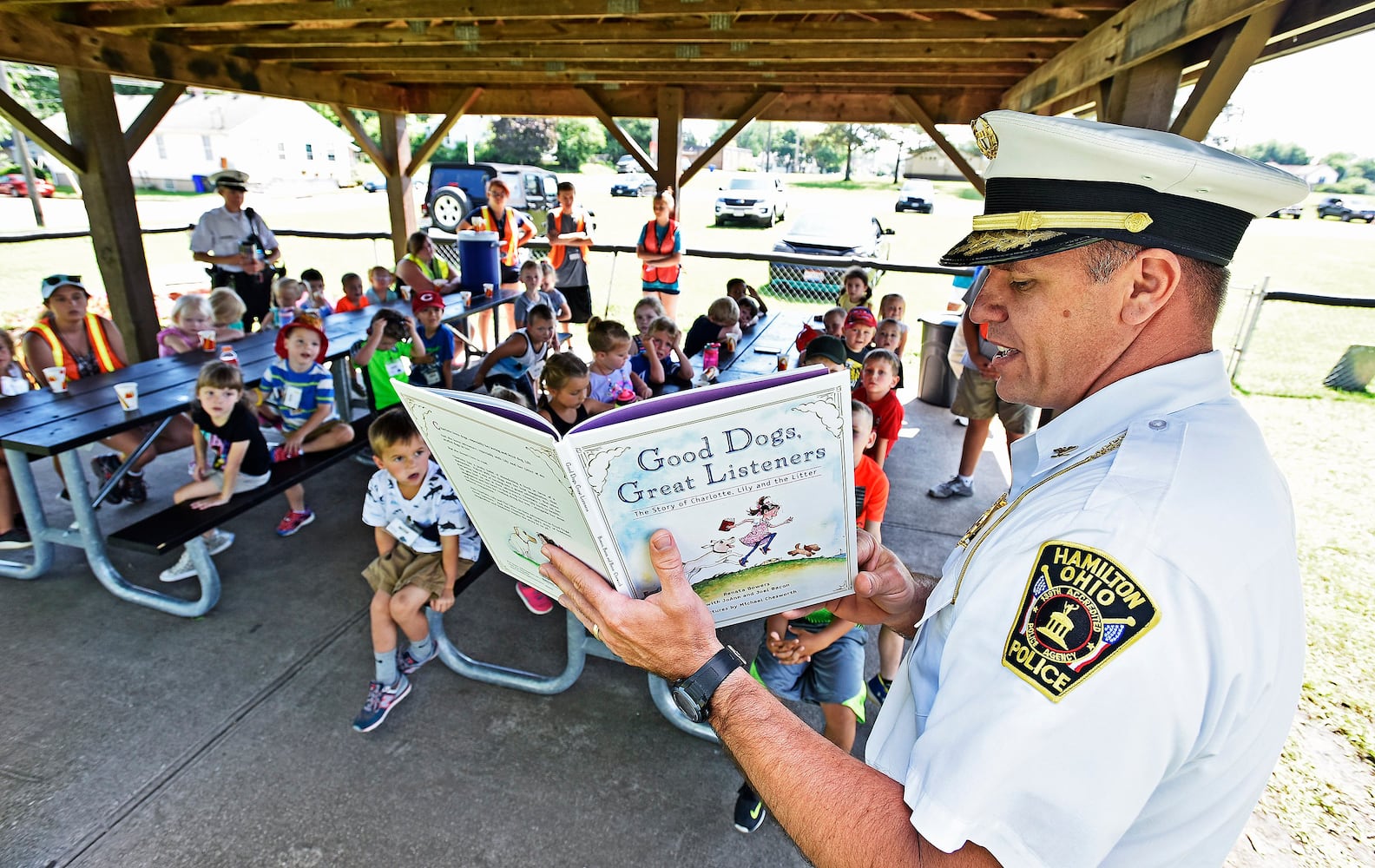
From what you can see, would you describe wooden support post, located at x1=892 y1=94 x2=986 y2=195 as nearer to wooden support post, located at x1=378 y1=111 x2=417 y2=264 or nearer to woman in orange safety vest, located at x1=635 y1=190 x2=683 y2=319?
woman in orange safety vest, located at x1=635 y1=190 x2=683 y2=319

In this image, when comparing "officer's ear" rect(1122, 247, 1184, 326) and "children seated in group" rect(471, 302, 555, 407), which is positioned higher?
"officer's ear" rect(1122, 247, 1184, 326)

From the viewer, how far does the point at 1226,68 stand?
107 inches

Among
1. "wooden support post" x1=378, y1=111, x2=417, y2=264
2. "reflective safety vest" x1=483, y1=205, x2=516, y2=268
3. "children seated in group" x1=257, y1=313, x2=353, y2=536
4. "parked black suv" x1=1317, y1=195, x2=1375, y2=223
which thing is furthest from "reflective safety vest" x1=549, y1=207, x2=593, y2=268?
"parked black suv" x1=1317, y1=195, x2=1375, y2=223

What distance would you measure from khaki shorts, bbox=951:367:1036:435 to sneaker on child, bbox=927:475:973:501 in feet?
1.47

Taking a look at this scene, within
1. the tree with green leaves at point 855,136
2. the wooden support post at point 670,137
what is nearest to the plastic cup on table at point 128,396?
the wooden support post at point 670,137

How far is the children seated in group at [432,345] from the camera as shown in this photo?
16.4ft

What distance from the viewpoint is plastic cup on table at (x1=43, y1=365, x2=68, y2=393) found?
357 centimetres

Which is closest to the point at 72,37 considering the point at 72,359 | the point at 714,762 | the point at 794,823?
the point at 72,359

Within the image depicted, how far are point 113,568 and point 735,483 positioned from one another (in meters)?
3.53

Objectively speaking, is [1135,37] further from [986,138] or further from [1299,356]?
[1299,356]

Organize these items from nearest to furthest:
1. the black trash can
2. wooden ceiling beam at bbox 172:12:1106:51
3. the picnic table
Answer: the picnic table, wooden ceiling beam at bbox 172:12:1106:51, the black trash can

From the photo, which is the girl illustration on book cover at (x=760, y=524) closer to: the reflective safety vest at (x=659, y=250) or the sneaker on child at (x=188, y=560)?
the sneaker on child at (x=188, y=560)

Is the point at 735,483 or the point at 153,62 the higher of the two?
the point at 153,62

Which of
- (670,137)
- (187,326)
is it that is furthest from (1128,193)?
(670,137)
